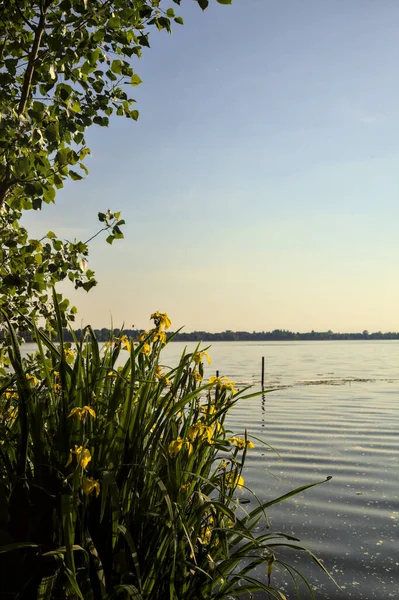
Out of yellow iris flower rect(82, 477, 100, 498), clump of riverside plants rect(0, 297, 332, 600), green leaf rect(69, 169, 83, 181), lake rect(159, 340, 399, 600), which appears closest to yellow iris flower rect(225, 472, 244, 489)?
clump of riverside plants rect(0, 297, 332, 600)

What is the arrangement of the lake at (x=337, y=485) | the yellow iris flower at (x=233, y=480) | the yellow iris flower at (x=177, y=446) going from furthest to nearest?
1. the lake at (x=337, y=485)
2. the yellow iris flower at (x=233, y=480)
3. the yellow iris flower at (x=177, y=446)

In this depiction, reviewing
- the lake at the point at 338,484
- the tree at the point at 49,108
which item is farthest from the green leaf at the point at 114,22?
the lake at the point at 338,484

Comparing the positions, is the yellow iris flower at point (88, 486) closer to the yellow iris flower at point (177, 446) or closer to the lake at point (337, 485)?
the yellow iris flower at point (177, 446)

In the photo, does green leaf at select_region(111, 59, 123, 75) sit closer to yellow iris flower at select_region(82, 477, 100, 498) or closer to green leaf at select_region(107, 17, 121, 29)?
green leaf at select_region(107, 17, 121, 29)

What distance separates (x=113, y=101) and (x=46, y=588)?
13.2 feet

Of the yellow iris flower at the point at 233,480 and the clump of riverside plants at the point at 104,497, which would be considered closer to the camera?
the clump of riverside plants at the point at 104,497

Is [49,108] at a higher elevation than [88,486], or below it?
higher

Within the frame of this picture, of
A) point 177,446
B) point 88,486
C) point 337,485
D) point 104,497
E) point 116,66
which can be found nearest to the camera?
point 88,486

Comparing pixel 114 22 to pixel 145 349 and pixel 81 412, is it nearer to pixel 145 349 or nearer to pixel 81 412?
pixel 145 349

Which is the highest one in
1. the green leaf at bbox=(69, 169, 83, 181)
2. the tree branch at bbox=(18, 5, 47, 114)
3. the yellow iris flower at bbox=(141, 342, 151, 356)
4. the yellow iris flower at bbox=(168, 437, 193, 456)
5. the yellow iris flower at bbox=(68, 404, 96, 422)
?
the tree branch at bbox=(18, 5, 47, 114)

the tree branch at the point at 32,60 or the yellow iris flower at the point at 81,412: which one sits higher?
the tree branch at the point at 32,60

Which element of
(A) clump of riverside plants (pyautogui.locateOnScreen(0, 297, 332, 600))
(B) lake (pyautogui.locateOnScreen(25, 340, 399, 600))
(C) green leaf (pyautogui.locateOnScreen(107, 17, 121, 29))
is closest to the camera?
(A) clump of riverside plants (pyautogui.locateOnScreen(0, 297, 332, 600))

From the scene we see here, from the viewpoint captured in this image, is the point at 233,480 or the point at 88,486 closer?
the point at 88,486

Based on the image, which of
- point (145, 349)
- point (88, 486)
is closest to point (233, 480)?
point (145, 349)
